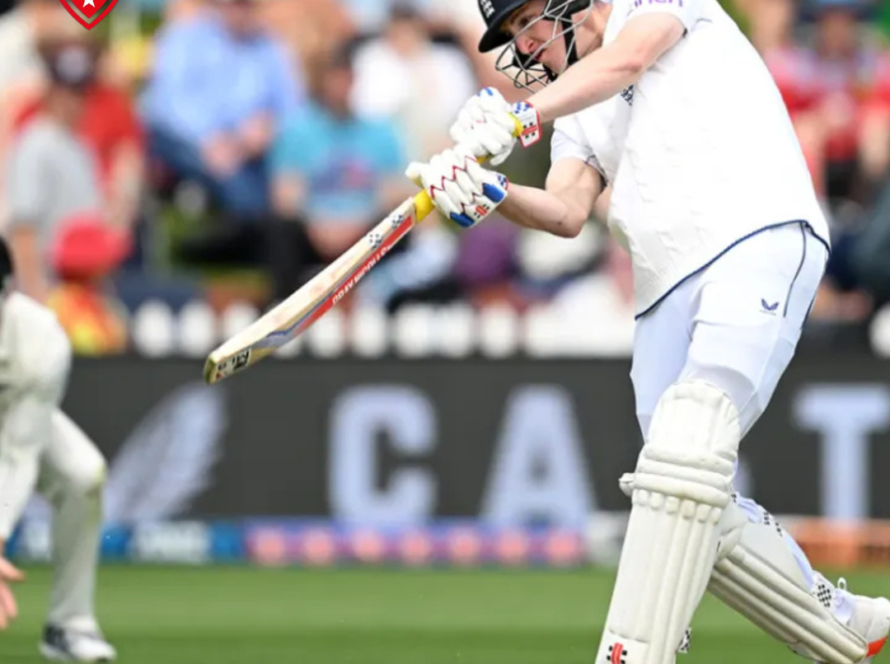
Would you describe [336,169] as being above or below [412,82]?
below

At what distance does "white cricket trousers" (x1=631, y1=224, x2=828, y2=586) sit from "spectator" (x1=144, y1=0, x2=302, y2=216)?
6.47 m

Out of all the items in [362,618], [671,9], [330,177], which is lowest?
[362,618]

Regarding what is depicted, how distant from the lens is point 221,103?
11078mm

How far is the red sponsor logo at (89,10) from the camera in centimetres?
1102

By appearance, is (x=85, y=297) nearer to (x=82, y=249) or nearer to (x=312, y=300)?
(x=82, y=249)

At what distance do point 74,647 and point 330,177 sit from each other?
4.81 metres

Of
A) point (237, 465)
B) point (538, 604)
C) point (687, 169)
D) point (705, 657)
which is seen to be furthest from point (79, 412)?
point (687, 169)

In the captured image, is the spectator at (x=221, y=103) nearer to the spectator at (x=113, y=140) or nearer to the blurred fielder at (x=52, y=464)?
the spectator at (x=113, y=140)

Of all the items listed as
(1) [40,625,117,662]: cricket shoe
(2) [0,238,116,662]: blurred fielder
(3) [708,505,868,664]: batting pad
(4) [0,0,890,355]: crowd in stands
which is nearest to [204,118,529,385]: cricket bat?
(3) [708,505,868,664]: batting pad

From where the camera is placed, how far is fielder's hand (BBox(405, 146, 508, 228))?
14.8 feet

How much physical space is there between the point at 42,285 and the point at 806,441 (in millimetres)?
3755

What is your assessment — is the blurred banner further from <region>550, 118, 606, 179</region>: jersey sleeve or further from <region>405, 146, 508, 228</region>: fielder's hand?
<region>405, 146, 508, 228</region>: fielder's hand

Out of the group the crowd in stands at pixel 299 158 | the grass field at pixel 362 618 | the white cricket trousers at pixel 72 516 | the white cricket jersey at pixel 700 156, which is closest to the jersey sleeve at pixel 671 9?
the white cricket jersey at pixel 700 156

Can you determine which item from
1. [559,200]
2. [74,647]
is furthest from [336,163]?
[559,200]
